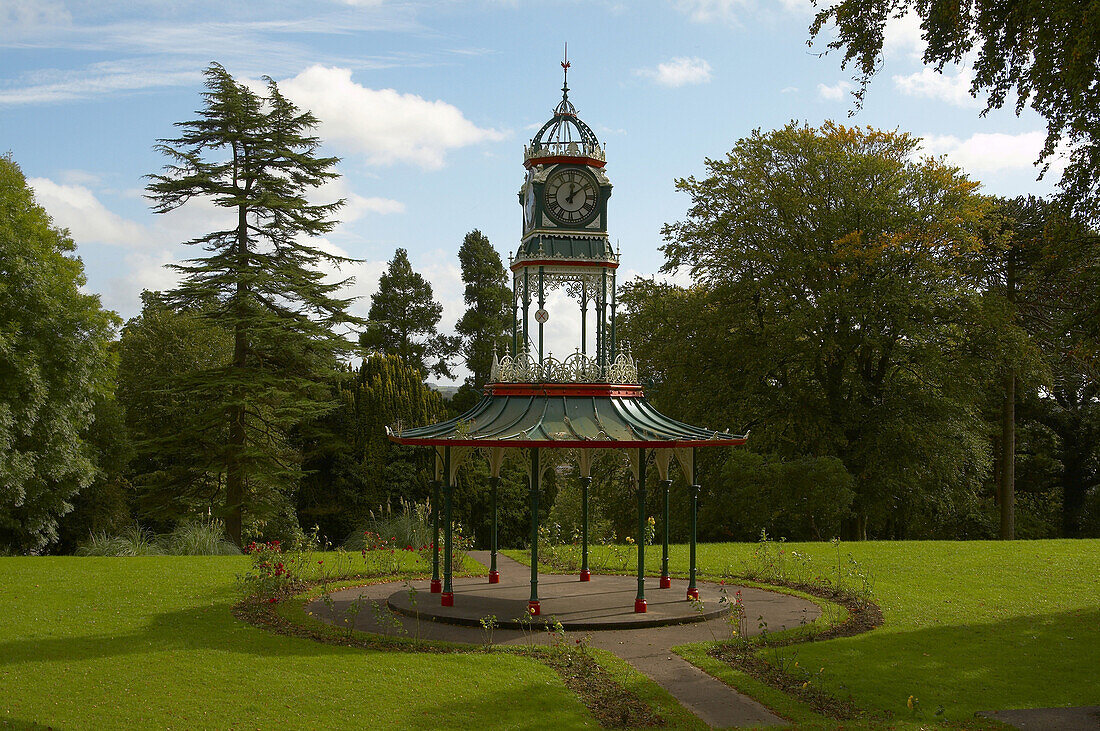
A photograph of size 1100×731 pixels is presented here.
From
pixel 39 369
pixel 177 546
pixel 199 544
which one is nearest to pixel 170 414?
pixel 39 369

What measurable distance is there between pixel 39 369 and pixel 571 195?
695 inches

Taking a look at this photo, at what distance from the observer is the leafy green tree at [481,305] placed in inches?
1996

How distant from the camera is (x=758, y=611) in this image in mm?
14820

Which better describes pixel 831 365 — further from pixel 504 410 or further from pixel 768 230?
pixel 504 410

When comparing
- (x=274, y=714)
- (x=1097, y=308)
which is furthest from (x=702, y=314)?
(x=274, y=714)

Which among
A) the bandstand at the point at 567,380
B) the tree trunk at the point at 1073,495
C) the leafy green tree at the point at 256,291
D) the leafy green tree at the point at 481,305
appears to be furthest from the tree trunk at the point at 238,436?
the tree trunk at the point at 1073,495

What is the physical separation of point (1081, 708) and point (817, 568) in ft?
29.3

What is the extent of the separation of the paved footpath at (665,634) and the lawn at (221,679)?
1.29m

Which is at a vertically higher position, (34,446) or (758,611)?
(34,446)

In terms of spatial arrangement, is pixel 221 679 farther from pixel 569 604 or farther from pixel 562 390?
pixel 562 390

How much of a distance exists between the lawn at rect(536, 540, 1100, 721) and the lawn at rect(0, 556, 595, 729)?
3.94m

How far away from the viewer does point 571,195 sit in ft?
52.1

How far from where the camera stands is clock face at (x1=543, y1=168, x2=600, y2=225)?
15.8 metres

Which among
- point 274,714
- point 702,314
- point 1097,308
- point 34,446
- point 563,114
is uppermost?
point 563,114
